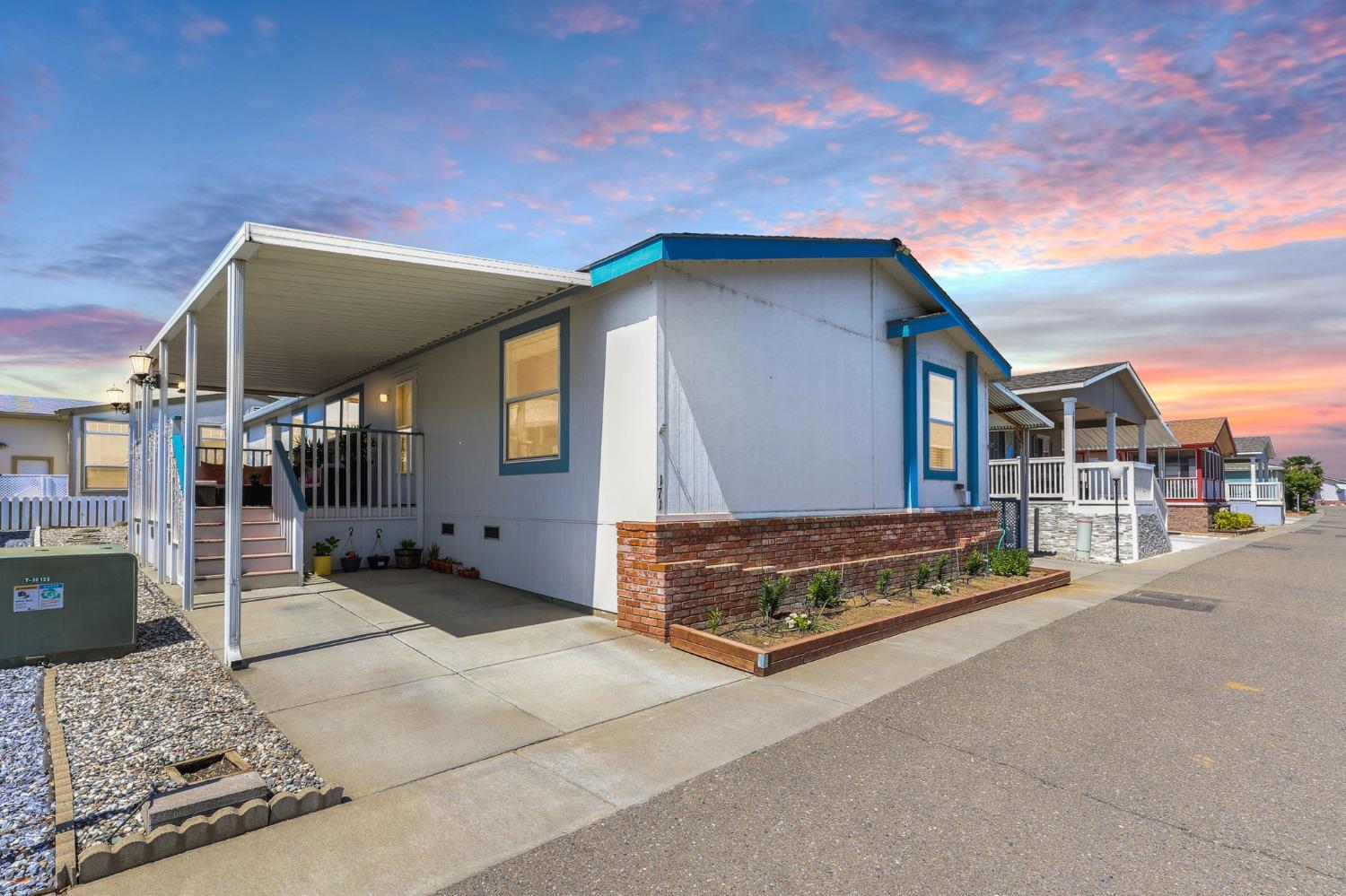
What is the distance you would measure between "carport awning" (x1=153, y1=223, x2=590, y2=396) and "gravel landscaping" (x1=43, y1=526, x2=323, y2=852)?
3.51 meters

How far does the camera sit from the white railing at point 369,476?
35.6ft

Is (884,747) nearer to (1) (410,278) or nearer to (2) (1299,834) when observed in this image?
(2) (1299,834)

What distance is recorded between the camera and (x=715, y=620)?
677cm

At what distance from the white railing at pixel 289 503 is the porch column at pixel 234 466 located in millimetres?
3241

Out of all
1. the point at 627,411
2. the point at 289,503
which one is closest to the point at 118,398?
the point at 289,503

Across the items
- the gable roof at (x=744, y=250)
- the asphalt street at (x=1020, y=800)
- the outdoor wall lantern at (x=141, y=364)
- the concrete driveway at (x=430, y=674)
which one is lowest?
the asphalt street at (x=1020, y=800)

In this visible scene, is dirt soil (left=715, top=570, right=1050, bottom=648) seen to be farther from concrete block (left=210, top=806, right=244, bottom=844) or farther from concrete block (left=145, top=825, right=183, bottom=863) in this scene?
concrete block (left=145, top=825, right=183, bottom=863)

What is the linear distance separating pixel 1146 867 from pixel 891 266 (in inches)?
340

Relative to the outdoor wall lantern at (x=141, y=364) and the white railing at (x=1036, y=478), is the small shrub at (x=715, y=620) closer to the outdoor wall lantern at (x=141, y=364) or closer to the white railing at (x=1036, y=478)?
the outdoor wall lantern at (x=141, y=364)

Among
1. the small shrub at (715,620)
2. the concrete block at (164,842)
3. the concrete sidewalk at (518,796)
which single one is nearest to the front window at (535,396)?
the small shrub at (715,620)

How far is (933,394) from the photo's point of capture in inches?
449

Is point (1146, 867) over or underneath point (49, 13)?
underneath

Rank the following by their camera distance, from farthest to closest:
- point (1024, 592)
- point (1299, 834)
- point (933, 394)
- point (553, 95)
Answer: point (933, 394)
point (1024, 592)
point (553, 95)
point (1299, 834)

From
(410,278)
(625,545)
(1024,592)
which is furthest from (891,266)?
(410,278)
